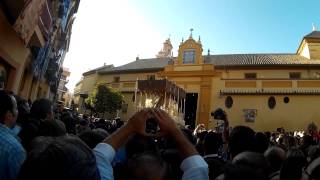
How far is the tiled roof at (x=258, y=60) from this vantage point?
31759 mm

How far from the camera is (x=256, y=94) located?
29422 mm

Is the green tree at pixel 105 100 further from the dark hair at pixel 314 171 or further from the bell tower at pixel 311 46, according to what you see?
the dark hair at pixel 314 171

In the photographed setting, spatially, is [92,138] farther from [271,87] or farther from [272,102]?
[271,87]

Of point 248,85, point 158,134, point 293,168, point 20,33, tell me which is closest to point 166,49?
point 248,85

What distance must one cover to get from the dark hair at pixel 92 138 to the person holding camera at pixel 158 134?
3.81ft

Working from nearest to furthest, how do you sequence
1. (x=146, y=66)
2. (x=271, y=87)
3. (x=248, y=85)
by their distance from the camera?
1. (x=271, y=87)
2. (x=248, y=85)
3. (x=146, y=66)

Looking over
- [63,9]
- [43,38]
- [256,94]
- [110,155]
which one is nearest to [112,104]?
[256,94]

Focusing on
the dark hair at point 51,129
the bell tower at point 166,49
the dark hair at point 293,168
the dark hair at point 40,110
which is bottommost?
the dark hair at point 293,168

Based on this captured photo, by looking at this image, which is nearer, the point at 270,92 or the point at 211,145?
the point at 211,145

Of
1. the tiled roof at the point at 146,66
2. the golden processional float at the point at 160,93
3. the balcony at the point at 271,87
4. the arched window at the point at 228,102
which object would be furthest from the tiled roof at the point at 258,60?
the golden processional float at the point at 160,93

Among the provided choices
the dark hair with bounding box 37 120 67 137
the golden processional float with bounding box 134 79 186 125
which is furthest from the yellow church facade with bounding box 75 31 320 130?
the dark hair with bounding box 37 120 67 137

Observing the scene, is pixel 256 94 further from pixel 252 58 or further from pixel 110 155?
pixel 110 155

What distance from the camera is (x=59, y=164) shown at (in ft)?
4.70

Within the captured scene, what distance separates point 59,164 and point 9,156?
147cm
